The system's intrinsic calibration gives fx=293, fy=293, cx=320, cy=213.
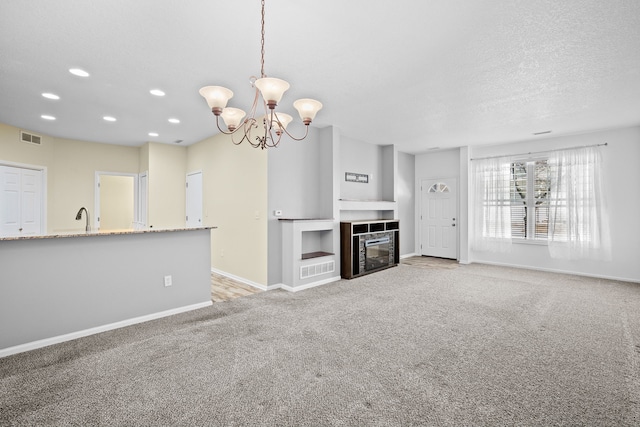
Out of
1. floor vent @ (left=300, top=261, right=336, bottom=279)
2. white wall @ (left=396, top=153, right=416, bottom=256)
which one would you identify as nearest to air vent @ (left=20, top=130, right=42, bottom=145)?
floor vent @ (left=300, top=261, right=336, bottom=279)

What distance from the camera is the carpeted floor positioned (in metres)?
1.80

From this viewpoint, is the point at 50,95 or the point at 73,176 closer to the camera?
the point at 50,95

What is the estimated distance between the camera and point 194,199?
6.41m

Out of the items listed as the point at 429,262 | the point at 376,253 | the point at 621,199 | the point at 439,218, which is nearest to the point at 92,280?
the point at 376,253

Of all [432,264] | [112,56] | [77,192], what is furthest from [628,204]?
[77,192]

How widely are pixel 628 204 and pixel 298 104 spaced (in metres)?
6.06

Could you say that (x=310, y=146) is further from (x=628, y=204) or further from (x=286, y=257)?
(x=628, y=204)

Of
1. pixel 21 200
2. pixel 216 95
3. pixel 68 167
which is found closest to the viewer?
pixel 216 95

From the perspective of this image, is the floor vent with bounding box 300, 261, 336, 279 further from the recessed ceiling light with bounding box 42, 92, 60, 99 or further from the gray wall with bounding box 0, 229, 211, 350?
the recessed ceiling light with bounding box 42, 92, 60, 99

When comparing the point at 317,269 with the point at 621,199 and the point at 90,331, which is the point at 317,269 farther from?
the point at 621,199

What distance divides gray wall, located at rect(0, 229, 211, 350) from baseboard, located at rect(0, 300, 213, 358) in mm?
31

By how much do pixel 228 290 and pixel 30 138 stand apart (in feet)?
15.0

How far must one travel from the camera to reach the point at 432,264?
6.55m

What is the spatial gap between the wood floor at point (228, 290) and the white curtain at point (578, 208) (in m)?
5.74
